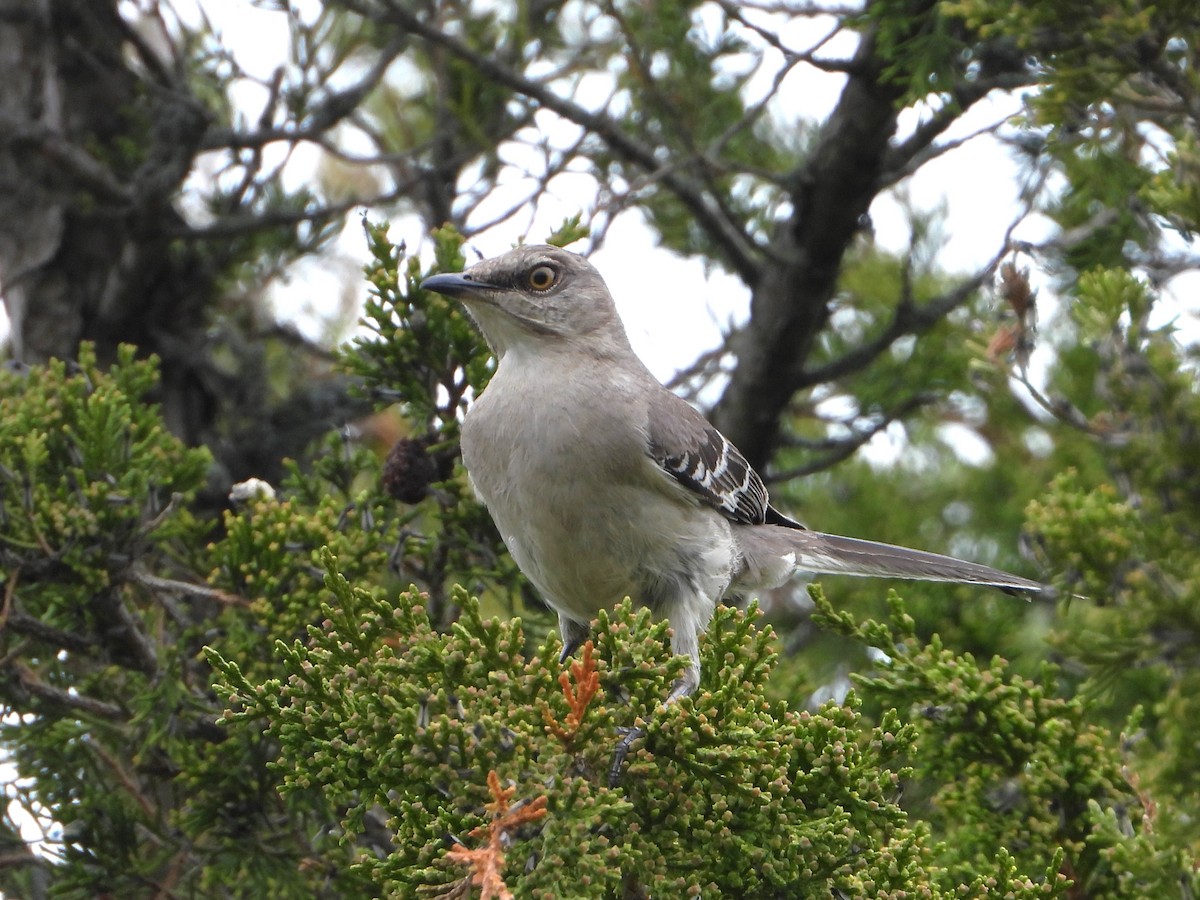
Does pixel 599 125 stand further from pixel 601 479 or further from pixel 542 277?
pixel 601 479

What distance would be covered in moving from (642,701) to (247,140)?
3584mm

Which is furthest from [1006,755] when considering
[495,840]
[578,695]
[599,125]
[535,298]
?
[599,125]

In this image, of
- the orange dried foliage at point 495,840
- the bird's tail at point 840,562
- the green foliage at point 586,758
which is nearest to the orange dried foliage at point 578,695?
the green foliage at point 586,758

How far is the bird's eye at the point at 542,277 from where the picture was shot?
4836mm

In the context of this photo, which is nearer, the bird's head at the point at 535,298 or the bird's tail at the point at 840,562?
the bird's head at the point at 535,298

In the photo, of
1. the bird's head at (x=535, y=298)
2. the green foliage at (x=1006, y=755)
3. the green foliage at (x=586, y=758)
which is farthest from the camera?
the bird's head at (x=535, y=298)

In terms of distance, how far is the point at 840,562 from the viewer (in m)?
5.15

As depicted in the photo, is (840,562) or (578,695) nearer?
(578,695)

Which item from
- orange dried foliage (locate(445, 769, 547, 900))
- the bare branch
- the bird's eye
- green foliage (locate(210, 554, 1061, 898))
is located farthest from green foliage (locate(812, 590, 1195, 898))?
the bare branch

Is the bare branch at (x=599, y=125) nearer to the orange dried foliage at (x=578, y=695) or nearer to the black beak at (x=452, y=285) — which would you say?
the black beak at (x=452, y=285)

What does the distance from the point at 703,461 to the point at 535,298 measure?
34.5 inches

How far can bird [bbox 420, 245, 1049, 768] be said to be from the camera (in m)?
4.26

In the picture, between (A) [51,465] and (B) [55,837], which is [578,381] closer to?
(A) [51,465]

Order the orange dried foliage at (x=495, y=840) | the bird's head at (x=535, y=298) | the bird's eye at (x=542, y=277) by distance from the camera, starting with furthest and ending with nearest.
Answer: the bird's eye at (x=542, y=277)
the bird's head at (x=535, y=298)
the orange dried foliage at (x=495, y=840)
